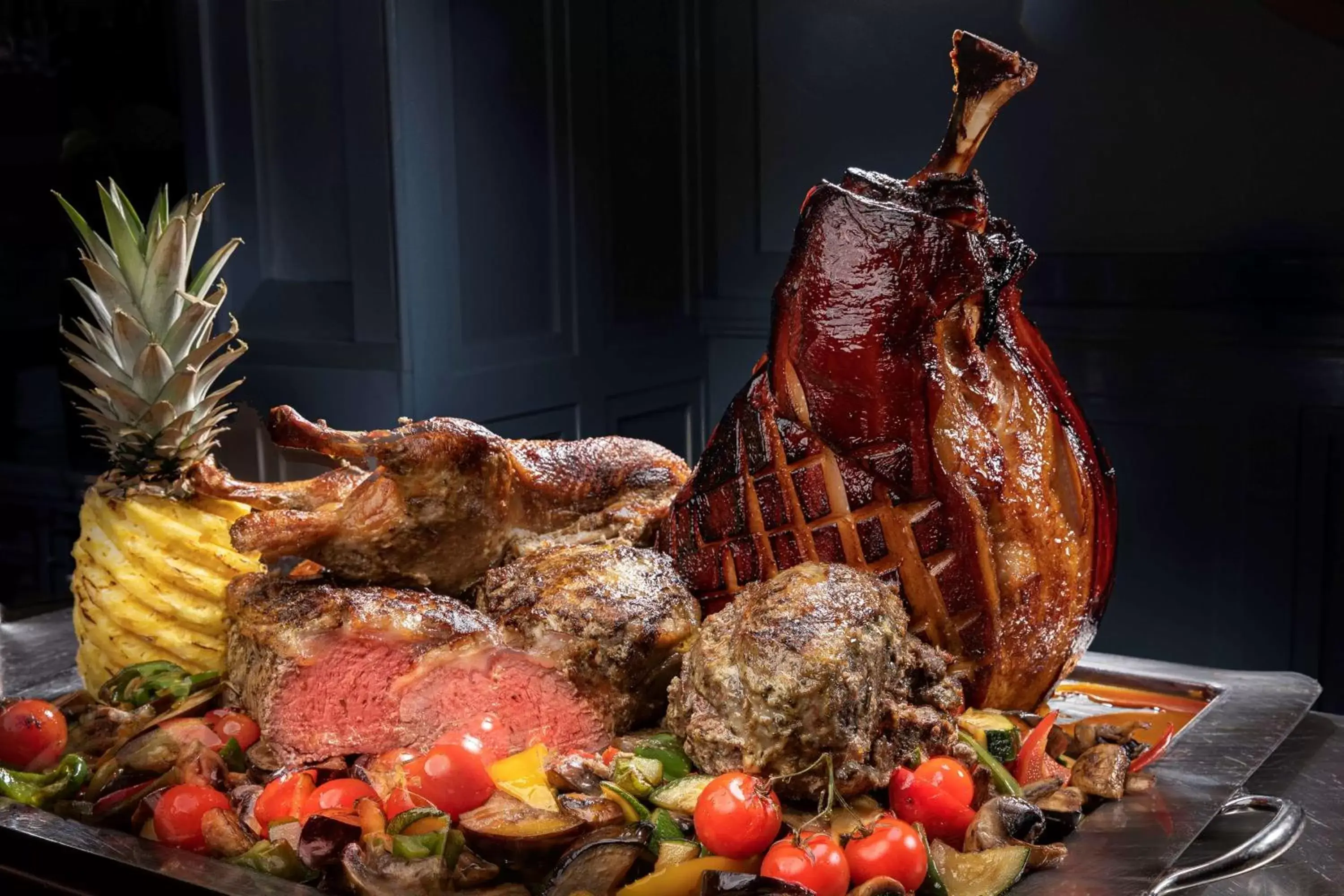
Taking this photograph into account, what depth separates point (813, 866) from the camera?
1.96 m

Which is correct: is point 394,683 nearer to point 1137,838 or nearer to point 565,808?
point 565,808

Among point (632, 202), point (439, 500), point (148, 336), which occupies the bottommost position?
point (439, 500)

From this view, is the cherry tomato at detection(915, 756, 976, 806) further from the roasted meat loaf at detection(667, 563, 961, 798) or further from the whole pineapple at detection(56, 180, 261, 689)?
the whole pineapple at detection(56, 180, 261, 689)

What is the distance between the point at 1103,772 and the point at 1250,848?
0.25 metres

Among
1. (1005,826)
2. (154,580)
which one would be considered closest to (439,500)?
(154,580)

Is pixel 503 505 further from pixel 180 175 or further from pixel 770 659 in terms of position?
pixel 180 175

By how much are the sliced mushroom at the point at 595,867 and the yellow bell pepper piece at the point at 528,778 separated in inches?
8.5

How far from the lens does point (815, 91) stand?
5570mm

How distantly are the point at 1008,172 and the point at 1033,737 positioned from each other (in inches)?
129

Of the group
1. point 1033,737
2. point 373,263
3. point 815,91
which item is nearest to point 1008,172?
point 815,91

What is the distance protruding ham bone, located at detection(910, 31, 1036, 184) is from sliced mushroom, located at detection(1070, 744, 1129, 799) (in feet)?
3.60

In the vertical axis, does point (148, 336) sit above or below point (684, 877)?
above

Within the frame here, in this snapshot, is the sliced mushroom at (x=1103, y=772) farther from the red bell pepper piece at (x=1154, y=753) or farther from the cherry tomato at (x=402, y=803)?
the cherry tomato at (x=402, y=803)

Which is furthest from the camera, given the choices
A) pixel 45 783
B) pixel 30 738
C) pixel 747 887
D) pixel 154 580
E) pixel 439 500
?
pixel 154 580
